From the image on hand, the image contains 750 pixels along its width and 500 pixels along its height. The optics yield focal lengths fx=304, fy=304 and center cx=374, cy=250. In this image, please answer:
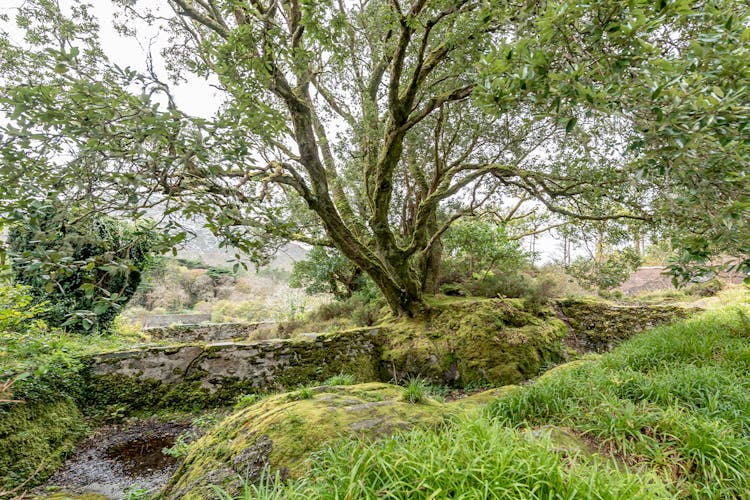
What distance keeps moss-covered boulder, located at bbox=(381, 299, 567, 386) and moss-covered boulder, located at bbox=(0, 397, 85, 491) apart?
4636mm

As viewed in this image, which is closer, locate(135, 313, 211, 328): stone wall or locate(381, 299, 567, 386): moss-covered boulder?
locate(381, 299, 567, 386): moss-covered boulder

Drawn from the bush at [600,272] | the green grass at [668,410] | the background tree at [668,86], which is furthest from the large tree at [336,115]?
the bush at [600,272]

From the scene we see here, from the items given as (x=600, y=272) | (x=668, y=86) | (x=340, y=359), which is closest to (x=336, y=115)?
(x=340, y=359)

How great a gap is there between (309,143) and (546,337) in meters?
5.98

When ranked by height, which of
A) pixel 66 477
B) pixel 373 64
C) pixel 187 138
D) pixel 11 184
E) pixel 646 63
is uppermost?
pixel 373 64

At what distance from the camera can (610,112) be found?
69.4 inches

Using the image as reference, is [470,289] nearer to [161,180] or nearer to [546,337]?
[546,337]

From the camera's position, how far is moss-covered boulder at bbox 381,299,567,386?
564 centimetres

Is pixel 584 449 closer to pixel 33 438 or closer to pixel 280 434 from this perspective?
pixel 280 434

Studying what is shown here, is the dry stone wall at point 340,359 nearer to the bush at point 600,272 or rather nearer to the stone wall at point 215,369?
A: the stone wall at point 215,369

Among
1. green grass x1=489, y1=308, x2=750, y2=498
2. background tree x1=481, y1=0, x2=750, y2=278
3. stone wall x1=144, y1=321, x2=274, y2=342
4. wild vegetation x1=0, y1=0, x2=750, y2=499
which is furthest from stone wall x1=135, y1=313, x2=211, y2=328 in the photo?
background tree x1=481, y1=0, x2=750, y2=278

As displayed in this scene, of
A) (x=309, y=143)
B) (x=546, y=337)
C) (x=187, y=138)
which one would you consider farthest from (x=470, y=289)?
(x=187, y=138)

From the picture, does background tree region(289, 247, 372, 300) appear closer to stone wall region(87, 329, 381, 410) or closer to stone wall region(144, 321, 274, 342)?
stone wall region(144, 321, 274, 342)

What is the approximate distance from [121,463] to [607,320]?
9646 mm
